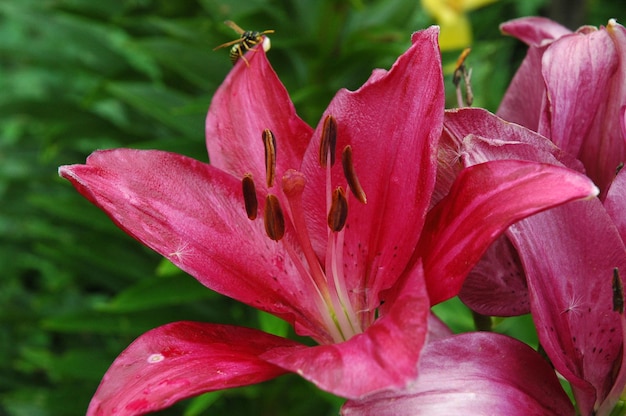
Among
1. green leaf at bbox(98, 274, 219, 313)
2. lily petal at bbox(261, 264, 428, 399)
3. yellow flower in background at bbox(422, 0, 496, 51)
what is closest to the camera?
lily petal at bbox(261, 264, 428, 399)

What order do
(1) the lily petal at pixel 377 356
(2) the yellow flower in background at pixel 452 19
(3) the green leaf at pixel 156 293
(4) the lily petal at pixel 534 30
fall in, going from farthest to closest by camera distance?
(2) the yellow flower in background at pixel 452 19
(3) the green leaf at pixel 156 293
(4) the lily petal at pixel 534 30
(1) the lily petal at pixel 377 356

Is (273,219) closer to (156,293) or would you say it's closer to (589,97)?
(589,97)

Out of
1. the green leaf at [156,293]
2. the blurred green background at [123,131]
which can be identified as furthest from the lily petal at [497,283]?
the green leaf at [156,293]

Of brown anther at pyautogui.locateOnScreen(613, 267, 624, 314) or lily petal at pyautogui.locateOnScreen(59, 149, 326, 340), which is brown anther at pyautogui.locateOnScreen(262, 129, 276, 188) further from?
brown anther at pyautogui.locateOnScreen(613, 267, 624, 314)

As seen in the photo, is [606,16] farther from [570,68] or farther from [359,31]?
[570,68]

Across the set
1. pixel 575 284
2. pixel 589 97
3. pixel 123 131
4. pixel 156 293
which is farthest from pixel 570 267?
pixel 123 131

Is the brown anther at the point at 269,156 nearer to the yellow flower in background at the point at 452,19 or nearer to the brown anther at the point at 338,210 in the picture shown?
the brown anther at the point at 338,210

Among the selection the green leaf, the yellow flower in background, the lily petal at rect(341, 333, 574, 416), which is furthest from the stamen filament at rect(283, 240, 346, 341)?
the yellow flower in background
